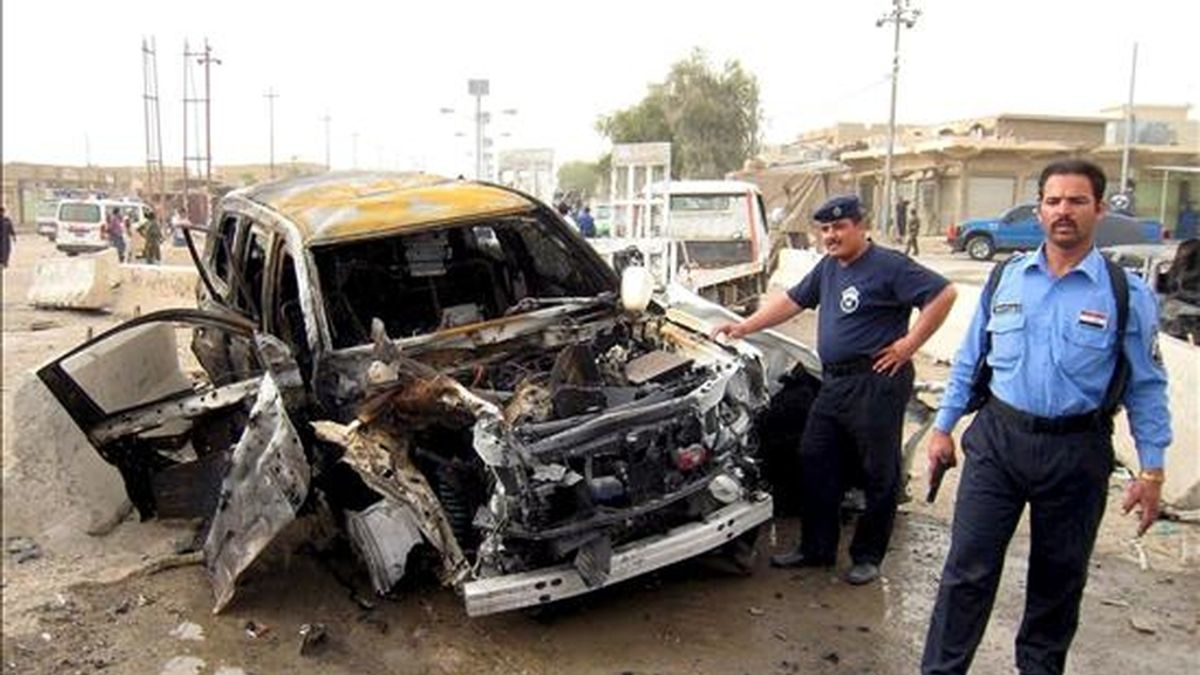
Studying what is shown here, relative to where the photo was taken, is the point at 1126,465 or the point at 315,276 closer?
the point at 315,276

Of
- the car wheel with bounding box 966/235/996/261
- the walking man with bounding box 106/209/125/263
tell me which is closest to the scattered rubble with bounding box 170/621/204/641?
the walking man with bounding box 106/209/125/263

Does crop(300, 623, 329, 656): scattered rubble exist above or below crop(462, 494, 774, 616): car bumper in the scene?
below

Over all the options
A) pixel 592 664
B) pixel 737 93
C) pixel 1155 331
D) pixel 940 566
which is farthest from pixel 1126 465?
pixel 737 93

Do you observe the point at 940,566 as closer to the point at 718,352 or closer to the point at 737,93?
the point at 718,352

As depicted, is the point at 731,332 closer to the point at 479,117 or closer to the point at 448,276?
the point at 448,276

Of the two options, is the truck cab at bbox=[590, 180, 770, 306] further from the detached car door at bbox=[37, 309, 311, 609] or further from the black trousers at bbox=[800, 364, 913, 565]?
A: the detached car door at bbox=[37, 309, 311, 609]

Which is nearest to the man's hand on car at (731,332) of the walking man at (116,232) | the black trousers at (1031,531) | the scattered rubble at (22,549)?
the black trousers at (1031,531)

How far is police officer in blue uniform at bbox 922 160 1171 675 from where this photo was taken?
3059mm

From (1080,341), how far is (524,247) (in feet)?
11.6

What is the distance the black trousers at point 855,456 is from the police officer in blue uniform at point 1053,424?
3.67 ft

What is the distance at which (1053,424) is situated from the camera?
121 inches

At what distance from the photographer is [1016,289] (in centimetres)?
322

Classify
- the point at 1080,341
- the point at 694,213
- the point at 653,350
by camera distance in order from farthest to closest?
the point at 694,213, the point at 653,350, the point at 1080,341

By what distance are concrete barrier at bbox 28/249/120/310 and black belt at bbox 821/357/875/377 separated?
13323mm
